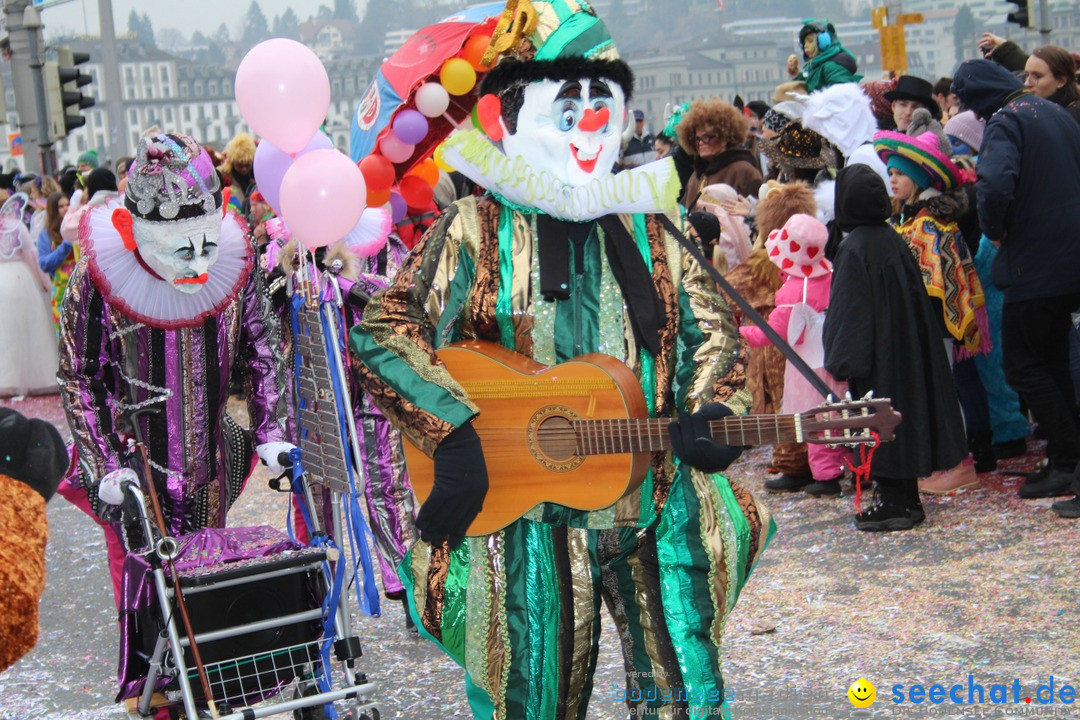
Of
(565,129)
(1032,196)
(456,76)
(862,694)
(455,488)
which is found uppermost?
(456,76)

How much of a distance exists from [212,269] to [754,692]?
2.34 m

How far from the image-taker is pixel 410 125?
7000 mm

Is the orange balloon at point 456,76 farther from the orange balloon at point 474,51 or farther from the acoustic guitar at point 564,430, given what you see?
the acoustic guitar at point 564,430

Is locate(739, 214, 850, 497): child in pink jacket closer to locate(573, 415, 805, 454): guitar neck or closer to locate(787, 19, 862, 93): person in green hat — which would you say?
locate(787, 19, 862, 93): person in green hat

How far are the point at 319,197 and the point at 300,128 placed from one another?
40cm

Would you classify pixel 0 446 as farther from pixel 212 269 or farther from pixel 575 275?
pixel 212 269

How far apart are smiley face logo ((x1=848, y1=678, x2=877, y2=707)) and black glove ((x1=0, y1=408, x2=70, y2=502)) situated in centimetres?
287

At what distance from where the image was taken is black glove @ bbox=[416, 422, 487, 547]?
3137 mm

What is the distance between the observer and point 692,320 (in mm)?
3439

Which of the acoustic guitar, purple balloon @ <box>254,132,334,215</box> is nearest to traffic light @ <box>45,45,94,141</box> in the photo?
purple balloon @ <box>254,132,334,215</box>

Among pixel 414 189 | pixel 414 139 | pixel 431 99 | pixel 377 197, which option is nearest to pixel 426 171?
pixel 414 189

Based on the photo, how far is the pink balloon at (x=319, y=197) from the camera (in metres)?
4.99

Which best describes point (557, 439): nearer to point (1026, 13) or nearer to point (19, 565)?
point (19, 565)

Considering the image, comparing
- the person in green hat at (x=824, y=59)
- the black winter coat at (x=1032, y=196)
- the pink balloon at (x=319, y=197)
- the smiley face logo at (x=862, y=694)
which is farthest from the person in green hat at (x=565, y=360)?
the person in green hat at (x=824, y=59)
